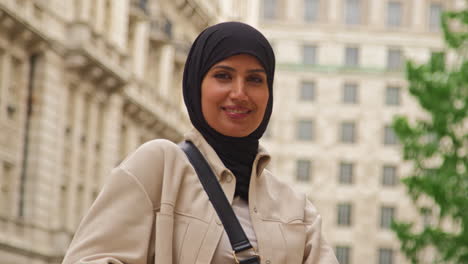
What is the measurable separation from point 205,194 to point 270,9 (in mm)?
77095

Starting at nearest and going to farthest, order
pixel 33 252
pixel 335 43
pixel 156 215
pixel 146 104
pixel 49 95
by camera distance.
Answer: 1. pixel 156 215
2. pixel 33 252
3. pixel 49 95
4. pixel 146 104
5. pixel 335 43

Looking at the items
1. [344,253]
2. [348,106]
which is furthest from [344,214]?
[348,106]

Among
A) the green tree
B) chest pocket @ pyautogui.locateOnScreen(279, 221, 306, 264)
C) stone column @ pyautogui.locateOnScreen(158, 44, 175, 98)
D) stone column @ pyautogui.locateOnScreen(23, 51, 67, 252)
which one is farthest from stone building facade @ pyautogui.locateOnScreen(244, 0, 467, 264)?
chest pocket @ pyautogui.locateOnScreen(279, 221, 306, 264)

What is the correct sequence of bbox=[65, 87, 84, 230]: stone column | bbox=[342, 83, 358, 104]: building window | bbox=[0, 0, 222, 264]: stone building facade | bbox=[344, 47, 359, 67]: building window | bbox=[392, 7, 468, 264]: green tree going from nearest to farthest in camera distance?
bbox=[392, 7, 468, 264]: green tree
bbox=[0, 0, 222, 264]: stone building facade
bbox=[65, 87, 84, 230]: stone column
bbox=[342, 83, 358, 104]: building window
bbox=[344, 47, 359, 67]: building window

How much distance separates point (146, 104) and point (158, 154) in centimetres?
3828

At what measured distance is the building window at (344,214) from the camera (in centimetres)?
7475

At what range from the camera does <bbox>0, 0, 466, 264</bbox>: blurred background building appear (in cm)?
2989

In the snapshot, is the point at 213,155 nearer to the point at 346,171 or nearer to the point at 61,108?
the point at 61,108

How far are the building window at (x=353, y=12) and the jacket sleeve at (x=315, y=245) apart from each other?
7661 centimetres

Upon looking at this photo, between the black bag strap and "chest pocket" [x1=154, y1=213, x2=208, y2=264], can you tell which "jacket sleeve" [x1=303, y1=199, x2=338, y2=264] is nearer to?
the black bag strap

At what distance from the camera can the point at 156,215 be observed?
318cm

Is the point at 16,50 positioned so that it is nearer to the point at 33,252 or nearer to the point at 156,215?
the point at 33,252

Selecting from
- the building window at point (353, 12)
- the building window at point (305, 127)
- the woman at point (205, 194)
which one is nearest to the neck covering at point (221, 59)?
the woman at point (205, 194)

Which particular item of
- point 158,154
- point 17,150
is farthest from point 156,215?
point 17,150
